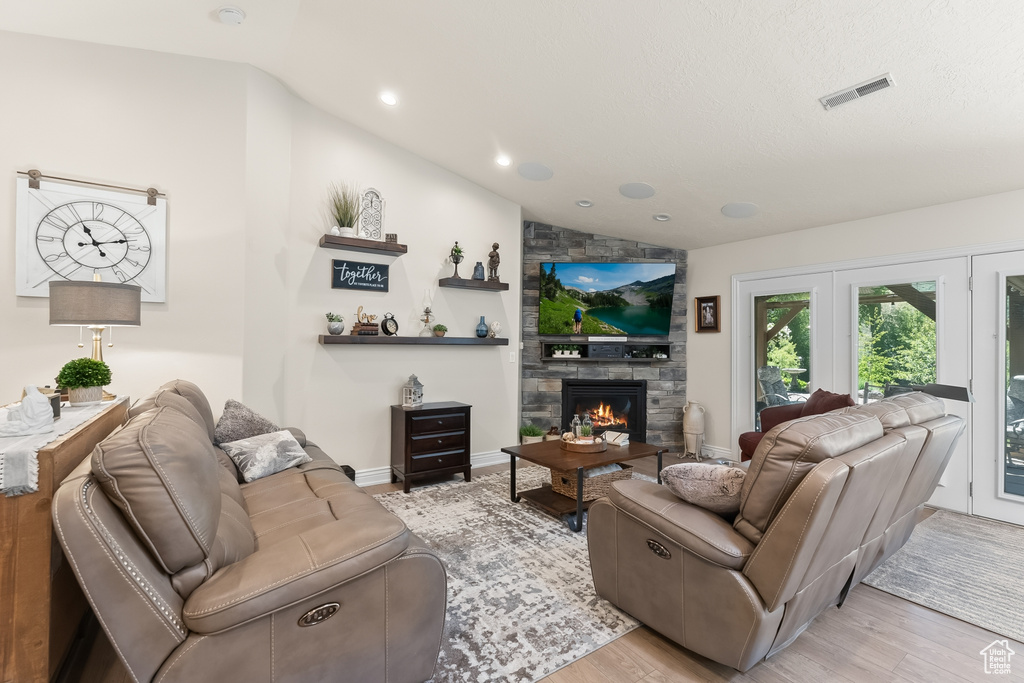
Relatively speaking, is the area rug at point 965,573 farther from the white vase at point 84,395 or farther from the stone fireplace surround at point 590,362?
the white vase at point 84,395

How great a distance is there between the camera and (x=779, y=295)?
488cm

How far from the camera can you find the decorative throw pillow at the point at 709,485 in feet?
6.17

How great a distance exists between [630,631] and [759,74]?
9.51 ft

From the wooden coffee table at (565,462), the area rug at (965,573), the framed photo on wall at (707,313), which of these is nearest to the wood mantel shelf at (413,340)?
the wooden coffee table at (565,462)

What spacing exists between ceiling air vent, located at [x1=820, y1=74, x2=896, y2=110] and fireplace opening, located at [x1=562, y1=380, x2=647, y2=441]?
339 cm

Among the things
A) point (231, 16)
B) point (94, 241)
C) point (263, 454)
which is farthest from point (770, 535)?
point (94, 241)

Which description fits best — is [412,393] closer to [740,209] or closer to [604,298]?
[604,298]

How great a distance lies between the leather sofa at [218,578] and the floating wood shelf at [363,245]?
252cm

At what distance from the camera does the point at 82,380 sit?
7.39 ft

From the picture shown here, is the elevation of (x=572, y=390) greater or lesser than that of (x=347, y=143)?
lesser

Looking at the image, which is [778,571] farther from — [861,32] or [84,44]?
[84,44]

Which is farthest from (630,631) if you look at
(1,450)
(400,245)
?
(400,245)

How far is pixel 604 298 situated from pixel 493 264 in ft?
4.63

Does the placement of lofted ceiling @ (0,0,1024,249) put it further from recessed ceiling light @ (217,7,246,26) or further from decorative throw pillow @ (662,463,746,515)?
decorative throw pillow @ (662,463,746,515)
